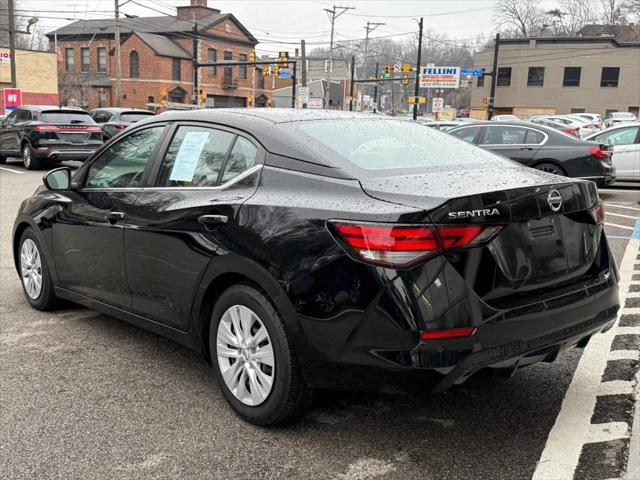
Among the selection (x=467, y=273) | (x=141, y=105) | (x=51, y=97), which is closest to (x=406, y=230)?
(x=467, y=273)

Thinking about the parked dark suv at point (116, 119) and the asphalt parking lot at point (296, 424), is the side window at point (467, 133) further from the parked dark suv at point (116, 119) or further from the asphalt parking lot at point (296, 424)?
the parked dark suv at point (116, 119)

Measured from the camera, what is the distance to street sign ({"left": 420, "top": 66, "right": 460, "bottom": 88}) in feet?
163

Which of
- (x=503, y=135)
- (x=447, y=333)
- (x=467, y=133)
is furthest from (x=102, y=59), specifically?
(x=447, y=333)

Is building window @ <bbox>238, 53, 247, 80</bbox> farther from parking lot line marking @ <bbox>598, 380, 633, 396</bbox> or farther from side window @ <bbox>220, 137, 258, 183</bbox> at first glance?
parking lot line marking @ <bbox>598, 380, 633, 396</bbox>

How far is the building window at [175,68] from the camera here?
5816 cm

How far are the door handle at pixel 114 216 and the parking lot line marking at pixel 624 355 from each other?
3282 mm

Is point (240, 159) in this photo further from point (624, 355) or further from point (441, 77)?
point (441, 77)

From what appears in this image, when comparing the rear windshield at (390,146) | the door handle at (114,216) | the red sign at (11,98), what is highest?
the red sign at (11,98)

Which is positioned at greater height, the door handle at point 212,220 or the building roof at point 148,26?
the building roof at point 148,26

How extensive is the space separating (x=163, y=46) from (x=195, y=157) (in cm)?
5838

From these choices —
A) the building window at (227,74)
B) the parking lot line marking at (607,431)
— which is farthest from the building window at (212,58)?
the parking lot line marking at (607,431)

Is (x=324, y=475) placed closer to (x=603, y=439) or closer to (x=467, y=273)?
(x=467, y=273)

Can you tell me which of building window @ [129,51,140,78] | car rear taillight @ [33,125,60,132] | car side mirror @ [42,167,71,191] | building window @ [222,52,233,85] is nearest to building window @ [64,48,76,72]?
building window @ [129,51,140,78]

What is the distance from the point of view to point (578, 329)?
308 centimetres
